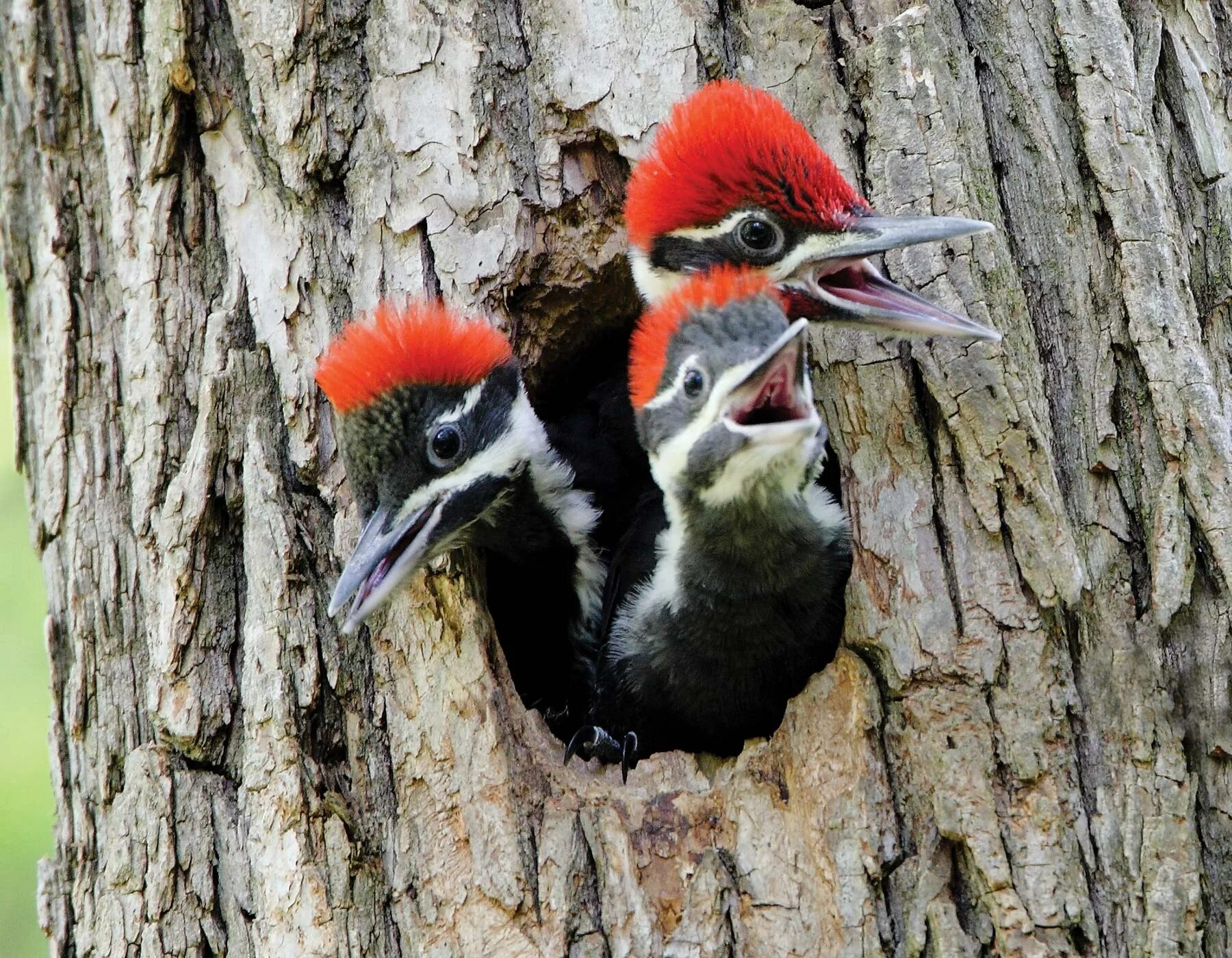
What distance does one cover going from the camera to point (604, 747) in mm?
2928

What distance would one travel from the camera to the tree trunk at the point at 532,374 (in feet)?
7.75

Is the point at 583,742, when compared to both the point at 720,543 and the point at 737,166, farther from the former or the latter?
the point at 737,166

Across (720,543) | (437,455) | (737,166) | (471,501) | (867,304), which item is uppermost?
(737,166)

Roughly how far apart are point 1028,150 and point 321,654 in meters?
1.86

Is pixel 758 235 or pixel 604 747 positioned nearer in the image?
pixel 758 235

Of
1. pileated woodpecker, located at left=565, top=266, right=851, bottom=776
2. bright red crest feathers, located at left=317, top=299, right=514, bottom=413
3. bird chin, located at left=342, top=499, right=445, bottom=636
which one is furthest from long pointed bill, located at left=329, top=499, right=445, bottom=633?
pileated woodpecker, located at left=565, top=266, right=851, bottom=776

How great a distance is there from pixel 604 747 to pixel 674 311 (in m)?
1.07

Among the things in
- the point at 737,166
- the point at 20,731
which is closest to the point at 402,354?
the point at 737,166

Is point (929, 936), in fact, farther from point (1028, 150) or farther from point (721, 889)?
point (1028, 150)

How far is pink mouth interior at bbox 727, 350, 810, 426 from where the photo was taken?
2270 millimetres

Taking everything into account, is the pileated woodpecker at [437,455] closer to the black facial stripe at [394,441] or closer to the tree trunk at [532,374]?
the black facial stripe at [394,441]

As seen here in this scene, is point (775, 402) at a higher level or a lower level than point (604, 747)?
higher

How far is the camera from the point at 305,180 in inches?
115

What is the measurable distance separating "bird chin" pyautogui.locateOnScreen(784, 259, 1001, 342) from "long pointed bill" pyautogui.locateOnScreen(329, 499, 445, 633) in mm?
907
